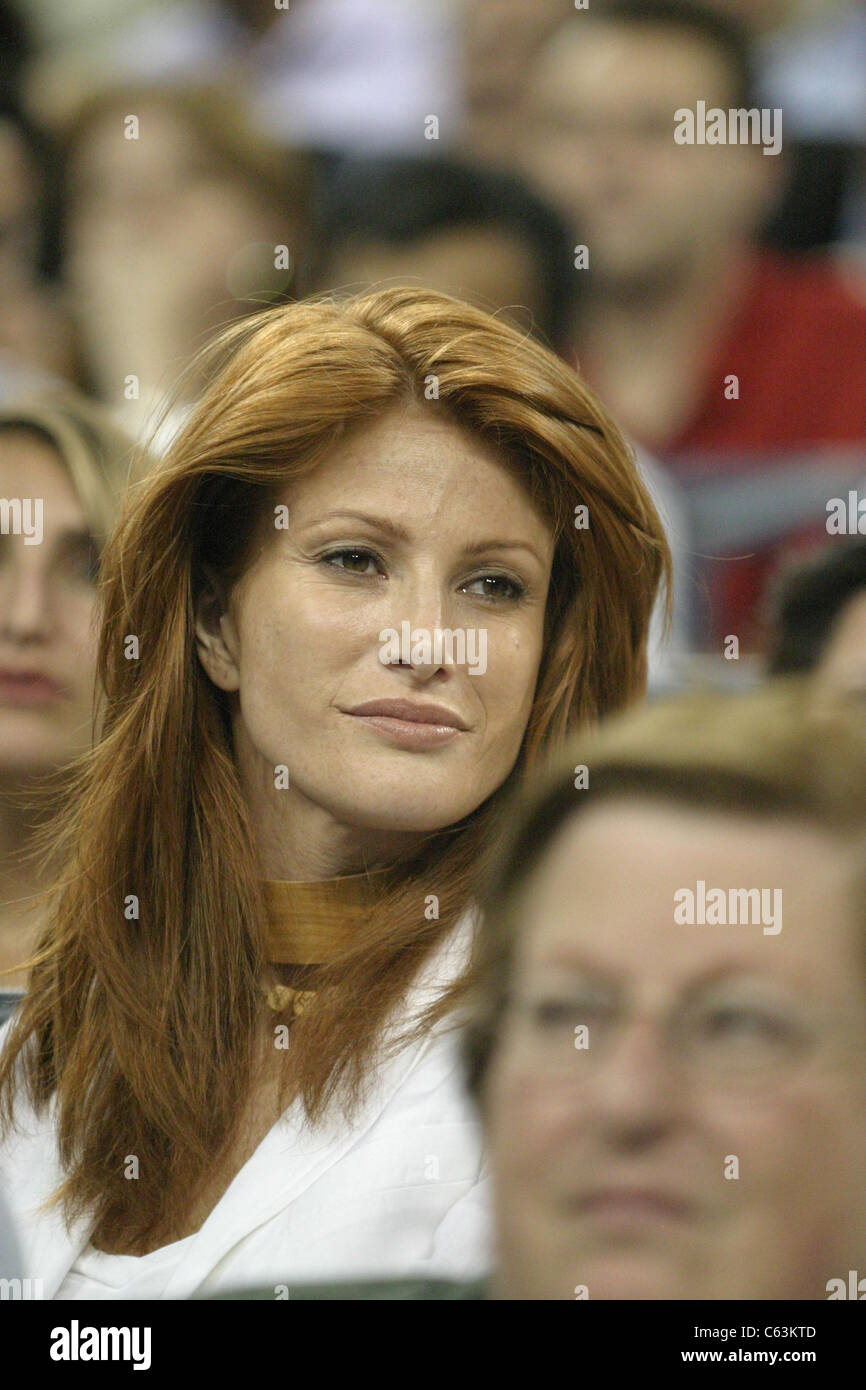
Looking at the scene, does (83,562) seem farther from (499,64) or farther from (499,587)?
(499,64)

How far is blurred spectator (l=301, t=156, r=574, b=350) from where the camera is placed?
1.83 metres

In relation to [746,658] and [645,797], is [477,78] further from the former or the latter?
[645,797]

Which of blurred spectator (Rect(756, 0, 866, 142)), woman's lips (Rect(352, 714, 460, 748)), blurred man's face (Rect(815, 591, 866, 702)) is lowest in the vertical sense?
woman's lips (Rect(352, 714, 460, 748))

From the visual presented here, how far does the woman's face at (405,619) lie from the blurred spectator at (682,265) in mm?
548

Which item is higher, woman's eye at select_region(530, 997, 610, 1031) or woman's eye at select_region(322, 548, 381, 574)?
woman's eye at select_region(322, 548, 381, 574)

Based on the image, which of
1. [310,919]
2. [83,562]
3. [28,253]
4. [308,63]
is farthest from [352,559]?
[308,63]

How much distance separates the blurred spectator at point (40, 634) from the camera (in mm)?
1638

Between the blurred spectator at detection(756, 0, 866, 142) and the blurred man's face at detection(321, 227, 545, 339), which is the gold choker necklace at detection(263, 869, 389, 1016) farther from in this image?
the blurred spectator at detection(756, 0, 866, 142)

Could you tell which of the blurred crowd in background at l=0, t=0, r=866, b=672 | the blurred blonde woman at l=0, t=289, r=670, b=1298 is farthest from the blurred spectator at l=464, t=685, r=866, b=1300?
the blurred crowd in background at l=0, t=0, r=866, b=672

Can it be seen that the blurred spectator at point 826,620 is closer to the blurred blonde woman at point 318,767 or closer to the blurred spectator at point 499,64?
the blurred blonde woman at point 318,767

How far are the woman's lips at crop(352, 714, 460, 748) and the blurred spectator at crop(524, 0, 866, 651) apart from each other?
2.04ft

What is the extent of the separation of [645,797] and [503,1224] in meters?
0.33

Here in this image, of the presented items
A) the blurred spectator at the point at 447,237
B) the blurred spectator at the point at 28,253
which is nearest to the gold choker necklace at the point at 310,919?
the blurred spectator at the point at 447,237

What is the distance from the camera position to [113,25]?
2312mm
